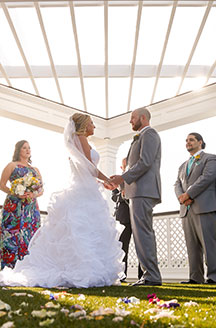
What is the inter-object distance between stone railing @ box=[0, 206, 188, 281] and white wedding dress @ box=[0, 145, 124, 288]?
12.7ft

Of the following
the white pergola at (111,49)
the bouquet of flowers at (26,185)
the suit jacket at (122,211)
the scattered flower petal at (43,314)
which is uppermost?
the white pergola at (111,49)

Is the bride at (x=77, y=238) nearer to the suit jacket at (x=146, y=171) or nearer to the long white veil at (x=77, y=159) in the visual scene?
the long white veil at (x=77, y=159)

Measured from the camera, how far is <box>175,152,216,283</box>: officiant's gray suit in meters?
3.78

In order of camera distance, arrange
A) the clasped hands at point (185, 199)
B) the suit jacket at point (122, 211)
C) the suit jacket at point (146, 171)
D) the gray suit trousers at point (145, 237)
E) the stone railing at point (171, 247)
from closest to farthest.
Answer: the gray suit trousers at point (145, 237) → the suit jacket at point (146, 171) → the clasped hands at point (185, 199) → the suit jacket at point (122, 211) → the stone railing at point (171, 247)

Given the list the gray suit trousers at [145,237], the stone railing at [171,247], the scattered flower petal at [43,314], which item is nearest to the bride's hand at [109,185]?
the gray suit trousers at [145,237]

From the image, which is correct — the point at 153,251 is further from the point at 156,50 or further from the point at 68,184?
the point at 156,50

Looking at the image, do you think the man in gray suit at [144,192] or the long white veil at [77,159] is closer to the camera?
the man in gray suit at [144,192]

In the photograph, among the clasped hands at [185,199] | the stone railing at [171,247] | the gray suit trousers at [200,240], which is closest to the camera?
the gray suit trousers at [200,240]

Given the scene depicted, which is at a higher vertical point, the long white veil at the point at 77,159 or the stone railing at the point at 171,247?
the long white veil at the point at 77,159

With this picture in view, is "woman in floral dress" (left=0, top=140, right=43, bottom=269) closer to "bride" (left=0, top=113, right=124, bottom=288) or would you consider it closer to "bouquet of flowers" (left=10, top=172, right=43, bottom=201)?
"bouquet of flowers" (left=10, top=172, right=43, bottom=201)

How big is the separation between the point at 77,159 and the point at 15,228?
119cm

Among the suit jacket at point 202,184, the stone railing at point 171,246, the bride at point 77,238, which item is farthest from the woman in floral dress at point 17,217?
the stone railing at point 171,246

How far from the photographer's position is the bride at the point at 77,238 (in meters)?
2.79

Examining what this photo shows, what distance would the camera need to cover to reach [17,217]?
3.87 meters
